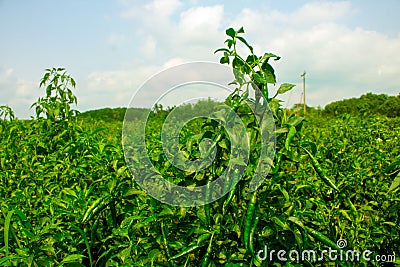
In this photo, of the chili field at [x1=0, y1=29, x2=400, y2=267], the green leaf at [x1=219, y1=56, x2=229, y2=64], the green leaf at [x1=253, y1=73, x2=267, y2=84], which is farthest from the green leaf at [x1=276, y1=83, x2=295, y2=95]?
the green leaf at [x1=219, y1=56, x2=229, y2=64]

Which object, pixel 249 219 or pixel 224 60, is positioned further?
pixel 224 60

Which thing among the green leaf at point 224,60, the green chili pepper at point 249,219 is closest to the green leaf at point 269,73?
the green leaf at point 224,60

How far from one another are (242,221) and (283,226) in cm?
17

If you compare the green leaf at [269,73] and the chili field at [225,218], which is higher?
the green leaf at [269,73]

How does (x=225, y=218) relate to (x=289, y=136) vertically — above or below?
below

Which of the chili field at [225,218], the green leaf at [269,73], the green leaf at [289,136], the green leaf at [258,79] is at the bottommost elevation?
the chili field at [225,218]

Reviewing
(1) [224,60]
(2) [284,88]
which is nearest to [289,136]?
(2) [284,88]

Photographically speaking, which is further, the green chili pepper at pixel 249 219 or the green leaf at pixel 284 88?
the green leaf at pixel 284 88

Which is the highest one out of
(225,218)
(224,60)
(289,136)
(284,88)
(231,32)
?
(231,32)

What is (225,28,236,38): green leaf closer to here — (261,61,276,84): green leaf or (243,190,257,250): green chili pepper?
(261,61,276,84): green leaf

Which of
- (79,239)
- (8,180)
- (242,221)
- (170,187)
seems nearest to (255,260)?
(242,221)

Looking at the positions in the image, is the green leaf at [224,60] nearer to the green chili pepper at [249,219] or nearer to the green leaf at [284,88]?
the green leaf at [284,88]

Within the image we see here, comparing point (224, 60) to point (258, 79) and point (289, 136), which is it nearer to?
point (258, 79)

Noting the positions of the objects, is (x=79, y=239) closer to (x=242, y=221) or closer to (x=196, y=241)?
Result: (x=196, y=241)
